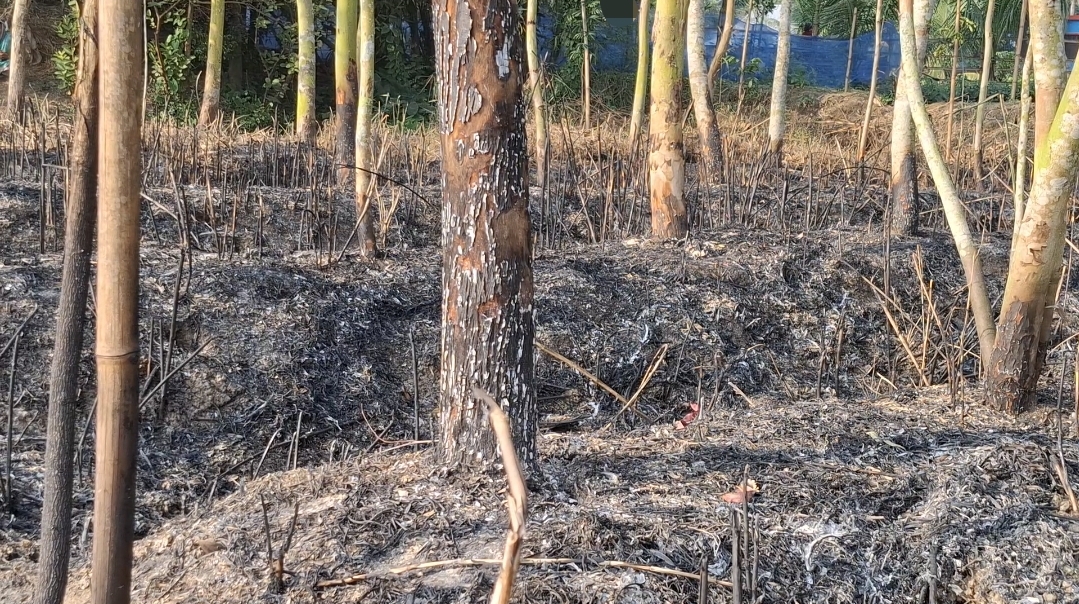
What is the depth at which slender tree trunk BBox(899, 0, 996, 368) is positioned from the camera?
375 centimetres

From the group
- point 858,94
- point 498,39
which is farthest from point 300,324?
point 858,94

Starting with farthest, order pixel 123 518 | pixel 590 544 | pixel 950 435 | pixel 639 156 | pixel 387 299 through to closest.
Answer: pixel 639 156
pixel 387 299
pixel 950 435
pixel 590 544
pixel 123 518

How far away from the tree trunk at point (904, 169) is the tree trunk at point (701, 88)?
4.50 ft

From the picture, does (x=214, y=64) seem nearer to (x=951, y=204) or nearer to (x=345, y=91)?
(x=345, y=91)

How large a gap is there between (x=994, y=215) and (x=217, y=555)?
286 inches

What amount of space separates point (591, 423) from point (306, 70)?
6.49 metres

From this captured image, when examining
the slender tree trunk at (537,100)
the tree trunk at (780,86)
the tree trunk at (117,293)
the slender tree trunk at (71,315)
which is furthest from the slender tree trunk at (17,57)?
the tree trunk at (117,293)

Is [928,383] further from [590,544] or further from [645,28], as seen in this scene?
[645,28]

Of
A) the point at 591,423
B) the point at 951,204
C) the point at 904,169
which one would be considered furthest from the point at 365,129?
the point at 904,169

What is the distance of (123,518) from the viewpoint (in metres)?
1.15

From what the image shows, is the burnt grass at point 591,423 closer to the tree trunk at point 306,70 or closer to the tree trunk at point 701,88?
the tree trunk at point 701,88

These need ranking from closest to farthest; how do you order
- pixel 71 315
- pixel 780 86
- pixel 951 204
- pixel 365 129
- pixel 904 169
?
pixel 71 315 → pixel 951 204 → pixel 365 129 → pixel 904 169 → pixel 780 86

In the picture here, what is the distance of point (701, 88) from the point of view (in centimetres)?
777

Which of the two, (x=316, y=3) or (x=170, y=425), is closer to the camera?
(x=170, y=425)
